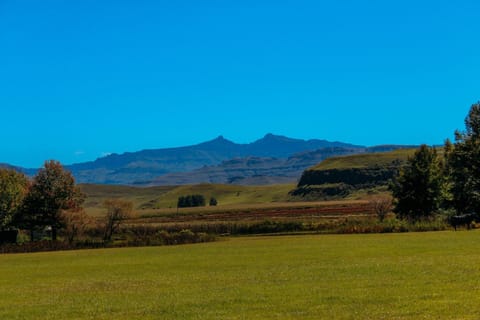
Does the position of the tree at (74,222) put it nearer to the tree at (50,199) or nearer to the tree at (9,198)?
the tree at (50,199)

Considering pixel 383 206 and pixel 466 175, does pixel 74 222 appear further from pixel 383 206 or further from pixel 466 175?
pixel 466 175

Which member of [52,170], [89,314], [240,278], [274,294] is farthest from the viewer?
[52,170]

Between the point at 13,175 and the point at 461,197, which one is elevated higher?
the point at 13,175

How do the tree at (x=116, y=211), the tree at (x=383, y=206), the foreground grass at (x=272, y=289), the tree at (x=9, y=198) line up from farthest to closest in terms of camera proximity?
the tree at (x=383, y=206) → the tree at (x=116, y=211) → the tree at (x=9, y=198) → the foreground grass at (x=272, y=289)

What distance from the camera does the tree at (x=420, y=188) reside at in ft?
261

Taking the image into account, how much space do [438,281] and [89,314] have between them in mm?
14365

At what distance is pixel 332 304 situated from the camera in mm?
19109

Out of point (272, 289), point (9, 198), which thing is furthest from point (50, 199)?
point (272, 289)

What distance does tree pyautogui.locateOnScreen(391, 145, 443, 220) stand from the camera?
79.7m

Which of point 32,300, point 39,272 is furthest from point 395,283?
point 39,272

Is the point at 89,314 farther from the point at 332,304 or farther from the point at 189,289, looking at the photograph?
the point at 332,304

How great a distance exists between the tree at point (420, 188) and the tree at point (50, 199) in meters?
53.6

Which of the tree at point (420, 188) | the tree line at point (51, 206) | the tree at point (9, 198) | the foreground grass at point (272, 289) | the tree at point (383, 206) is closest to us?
the foreground grass at point (272, 289)

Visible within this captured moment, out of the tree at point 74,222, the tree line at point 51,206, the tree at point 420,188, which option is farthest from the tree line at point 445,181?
the tree at point 74,222
